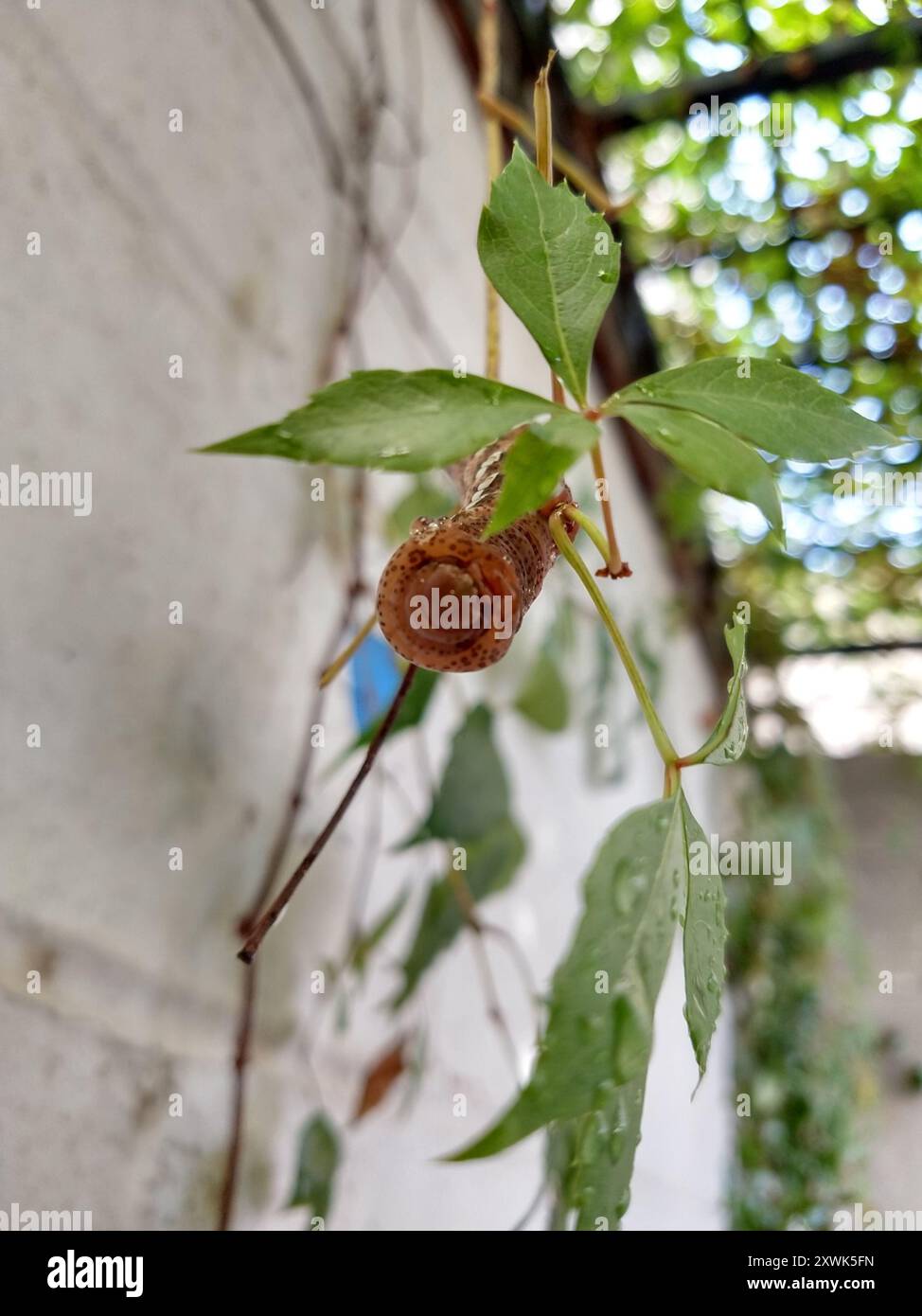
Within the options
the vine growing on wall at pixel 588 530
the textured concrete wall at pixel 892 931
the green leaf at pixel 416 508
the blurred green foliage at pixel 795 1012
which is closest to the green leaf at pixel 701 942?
the vine growing on wall at pixel 588 530

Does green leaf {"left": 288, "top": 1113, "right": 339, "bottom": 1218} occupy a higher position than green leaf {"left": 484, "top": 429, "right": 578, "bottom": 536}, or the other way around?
green leaf {"left": 484, "top": 429, "right": 578, "bottom": 536}

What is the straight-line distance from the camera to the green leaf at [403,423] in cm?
23

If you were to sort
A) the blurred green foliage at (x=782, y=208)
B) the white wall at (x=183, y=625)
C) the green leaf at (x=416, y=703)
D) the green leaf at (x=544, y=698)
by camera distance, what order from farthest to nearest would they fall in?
1. the blurred green foliage at (x=782, y=208)
2. the green leaf at (x=544, y=698)
3. the green leaf at (x=416, y=703)
4. the white wall at (x=183, y=625)

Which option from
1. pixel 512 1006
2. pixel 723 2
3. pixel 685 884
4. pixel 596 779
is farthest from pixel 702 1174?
pixel 685 884

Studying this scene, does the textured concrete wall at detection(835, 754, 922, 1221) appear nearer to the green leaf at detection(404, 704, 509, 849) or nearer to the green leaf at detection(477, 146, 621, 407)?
the green leaf at detection(404, 704, 509, 849)

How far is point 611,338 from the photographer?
169 centimetres

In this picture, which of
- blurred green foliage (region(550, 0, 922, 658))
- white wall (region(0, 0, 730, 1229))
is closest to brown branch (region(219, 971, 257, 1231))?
white wall (region(0, 0, 730, 1229))

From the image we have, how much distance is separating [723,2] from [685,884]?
4.15 ft

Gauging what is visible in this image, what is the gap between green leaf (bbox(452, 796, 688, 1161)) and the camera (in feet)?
0.84

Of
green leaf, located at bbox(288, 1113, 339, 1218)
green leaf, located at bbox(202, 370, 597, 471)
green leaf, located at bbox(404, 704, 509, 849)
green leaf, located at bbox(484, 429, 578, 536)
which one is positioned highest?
green leaf, located at bbox(202, 370, 597, 471)

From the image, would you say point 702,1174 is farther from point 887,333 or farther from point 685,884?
point 685,884

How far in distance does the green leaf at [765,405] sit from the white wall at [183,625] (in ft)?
0.96

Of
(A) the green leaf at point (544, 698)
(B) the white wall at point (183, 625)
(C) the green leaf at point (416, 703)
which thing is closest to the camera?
(B) the white wall at point (183, 625)

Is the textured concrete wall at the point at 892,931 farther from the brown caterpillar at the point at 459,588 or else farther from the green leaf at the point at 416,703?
the brown caterpillar at the point at 459,588
